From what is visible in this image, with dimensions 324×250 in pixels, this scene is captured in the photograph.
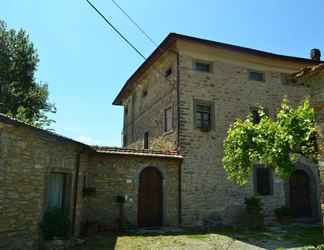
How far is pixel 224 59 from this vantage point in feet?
45.9

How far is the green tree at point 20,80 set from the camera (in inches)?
822

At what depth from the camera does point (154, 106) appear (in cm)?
1542

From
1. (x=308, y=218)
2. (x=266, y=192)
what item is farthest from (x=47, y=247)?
(x=308, y=218)

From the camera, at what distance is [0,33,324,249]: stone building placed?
8.94 metres

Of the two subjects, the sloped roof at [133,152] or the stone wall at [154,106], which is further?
the stone wall at [154,106]

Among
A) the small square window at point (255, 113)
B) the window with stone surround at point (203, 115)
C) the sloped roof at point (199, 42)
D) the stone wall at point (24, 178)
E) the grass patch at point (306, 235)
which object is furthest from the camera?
the small square window at point (255, 113)

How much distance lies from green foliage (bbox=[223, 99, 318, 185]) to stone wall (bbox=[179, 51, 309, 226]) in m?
4.61

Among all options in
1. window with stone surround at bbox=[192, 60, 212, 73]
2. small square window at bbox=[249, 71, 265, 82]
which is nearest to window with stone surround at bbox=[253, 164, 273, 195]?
small square window at bbox=[249, 71, 265, 82]

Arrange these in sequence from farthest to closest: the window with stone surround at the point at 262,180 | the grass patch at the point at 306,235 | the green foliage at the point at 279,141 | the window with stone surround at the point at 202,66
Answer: the window with stone surround at the point at 202,66 → the window with stone surround at the point at 262,180 → the grass patch at the point at 306,235 → the green foliage at the point at 279,141

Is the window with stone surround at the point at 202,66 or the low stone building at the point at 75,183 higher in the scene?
the window with stone surround at the point at 202,66

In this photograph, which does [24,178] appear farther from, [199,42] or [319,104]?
[199,42]

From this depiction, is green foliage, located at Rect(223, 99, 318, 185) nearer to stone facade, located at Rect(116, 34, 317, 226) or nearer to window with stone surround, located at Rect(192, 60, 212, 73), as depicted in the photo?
stone facade, located at Rect(116, 34, 317, 226)

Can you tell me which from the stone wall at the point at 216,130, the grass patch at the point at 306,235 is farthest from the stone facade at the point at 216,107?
the grass patch at the point at 306,235

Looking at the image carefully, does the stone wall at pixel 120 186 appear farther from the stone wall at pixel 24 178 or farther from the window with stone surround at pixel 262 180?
the window with stone surround at pixel 262 180
